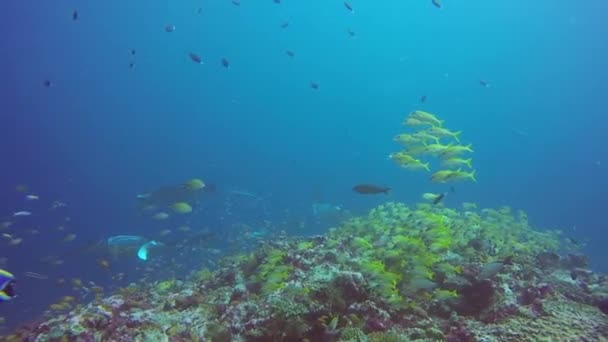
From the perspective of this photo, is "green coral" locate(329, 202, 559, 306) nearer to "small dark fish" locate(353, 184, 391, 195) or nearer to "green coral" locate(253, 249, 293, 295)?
"small dark fish" locate(353, 184, 391, 195)

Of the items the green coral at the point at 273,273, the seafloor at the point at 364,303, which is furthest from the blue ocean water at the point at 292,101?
the seafloor at the point at 364,303

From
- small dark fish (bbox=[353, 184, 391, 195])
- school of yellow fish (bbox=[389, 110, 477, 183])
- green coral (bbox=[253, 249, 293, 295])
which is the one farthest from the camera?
school of yellow fish (bbox=[389, 110, 477, 183])

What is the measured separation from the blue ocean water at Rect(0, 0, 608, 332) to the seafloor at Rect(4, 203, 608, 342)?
101 feet

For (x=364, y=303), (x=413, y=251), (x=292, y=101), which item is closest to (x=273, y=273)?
(x=364, y=303)

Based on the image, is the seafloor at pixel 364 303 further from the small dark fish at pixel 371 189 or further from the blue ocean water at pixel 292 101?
the blue ocean water at pixel 292 101

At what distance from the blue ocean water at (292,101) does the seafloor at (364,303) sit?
30673 mm

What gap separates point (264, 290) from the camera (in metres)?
6.70

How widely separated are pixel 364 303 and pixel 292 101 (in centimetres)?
13201

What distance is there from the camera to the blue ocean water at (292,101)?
206 ft

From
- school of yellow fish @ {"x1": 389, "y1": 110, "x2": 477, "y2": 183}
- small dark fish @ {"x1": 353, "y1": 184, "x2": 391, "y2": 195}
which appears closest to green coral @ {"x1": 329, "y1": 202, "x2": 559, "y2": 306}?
small dark fish @ {"x1": 353, "y1": 184, "x2": 391, "y2": 195}

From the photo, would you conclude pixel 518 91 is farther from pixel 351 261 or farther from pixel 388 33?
pixel 351 261

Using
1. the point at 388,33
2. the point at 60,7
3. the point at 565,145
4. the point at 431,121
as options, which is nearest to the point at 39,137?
the point at 60,7

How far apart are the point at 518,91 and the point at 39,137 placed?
12586 centimetres

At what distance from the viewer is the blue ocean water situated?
62719 millimetres
